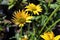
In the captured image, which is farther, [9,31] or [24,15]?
[9,31]

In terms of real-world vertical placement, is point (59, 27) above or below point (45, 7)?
below

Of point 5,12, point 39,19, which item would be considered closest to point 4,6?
point 5,12

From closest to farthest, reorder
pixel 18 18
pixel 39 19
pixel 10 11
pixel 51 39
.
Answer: pixel 51 39, pixel 18 18, pixel 39 19, pixel 10 11

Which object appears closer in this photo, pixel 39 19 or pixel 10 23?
pixel 39 19

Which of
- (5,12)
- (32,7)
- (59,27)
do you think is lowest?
(59,27)

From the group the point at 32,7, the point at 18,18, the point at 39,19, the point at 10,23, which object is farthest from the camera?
the point at 10,23

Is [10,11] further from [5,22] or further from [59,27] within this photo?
[59,27]

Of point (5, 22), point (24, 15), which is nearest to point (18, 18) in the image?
point (24, 15)

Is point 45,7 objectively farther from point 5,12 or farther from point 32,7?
point 5,12

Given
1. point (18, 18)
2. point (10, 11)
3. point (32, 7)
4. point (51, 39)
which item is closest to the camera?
point (51, 39)
